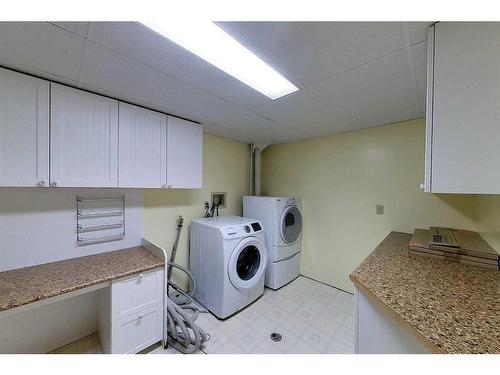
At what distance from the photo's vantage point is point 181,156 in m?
1.99

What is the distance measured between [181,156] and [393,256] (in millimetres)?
1950

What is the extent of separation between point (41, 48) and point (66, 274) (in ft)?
4.40

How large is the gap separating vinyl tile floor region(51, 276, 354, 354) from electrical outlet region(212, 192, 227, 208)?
127 cm

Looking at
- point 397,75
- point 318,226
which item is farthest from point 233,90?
point 318,226

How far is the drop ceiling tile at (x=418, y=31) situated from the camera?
2.74 feet

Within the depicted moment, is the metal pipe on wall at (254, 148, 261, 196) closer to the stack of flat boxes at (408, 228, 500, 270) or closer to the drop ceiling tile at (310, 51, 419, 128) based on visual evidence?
the drop ceiling tile at (310, 51, 419, 128)

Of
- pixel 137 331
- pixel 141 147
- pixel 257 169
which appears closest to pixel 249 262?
pixel 137 331

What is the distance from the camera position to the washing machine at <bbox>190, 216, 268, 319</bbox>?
6.35 feet

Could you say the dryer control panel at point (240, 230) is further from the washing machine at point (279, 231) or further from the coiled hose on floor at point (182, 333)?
the coiled hose on floor at point (182, 333)

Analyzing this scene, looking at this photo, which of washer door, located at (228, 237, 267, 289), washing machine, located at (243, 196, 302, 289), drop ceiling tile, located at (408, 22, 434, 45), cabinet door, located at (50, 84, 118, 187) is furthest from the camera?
washing machine, located at (243, 196, 302, 289)

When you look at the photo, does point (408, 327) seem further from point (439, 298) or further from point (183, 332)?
point (183, 332)

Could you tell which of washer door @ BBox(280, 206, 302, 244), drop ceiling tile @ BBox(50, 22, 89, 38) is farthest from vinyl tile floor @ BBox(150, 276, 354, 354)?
drop ceiling tile @ BBox(50, 22, 89, 38)

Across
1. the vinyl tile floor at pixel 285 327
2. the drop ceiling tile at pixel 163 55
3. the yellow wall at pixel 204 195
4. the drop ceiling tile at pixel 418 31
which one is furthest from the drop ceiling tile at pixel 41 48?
the vinyl tile floor at pixel 285 327

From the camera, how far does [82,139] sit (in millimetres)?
1412
